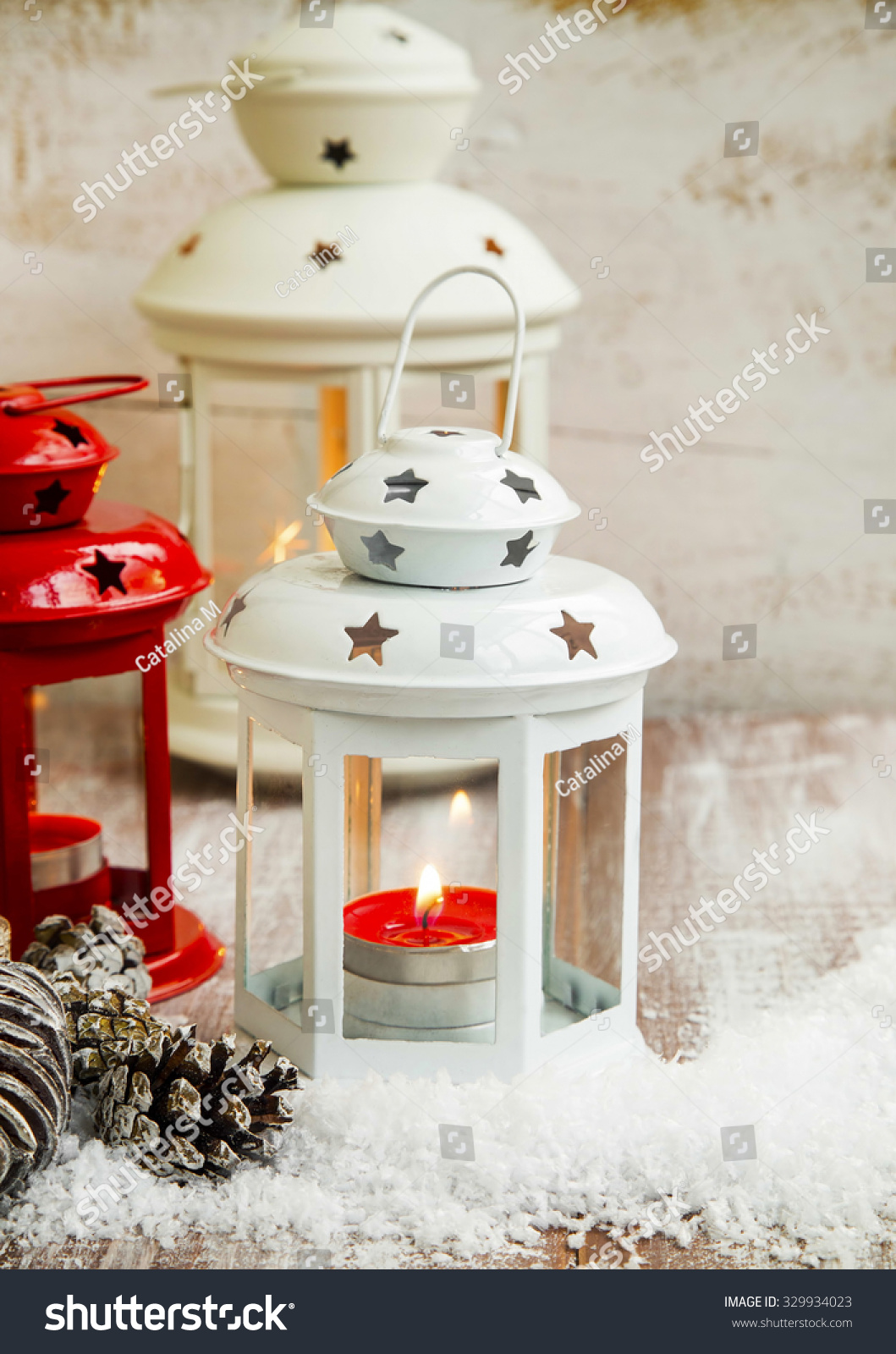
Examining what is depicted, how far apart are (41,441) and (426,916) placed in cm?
53

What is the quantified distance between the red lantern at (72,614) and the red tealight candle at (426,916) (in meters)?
0.28

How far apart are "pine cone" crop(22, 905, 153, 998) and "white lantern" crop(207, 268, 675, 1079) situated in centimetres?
12

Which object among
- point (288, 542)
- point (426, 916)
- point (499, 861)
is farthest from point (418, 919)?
point (288, 542)

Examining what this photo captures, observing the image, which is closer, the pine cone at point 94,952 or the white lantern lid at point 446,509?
the white lantern lid at point 446,509

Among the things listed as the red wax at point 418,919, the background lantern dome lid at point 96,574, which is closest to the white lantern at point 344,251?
the background lantern dome lid at point 96,574

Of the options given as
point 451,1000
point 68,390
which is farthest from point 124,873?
point 68,390

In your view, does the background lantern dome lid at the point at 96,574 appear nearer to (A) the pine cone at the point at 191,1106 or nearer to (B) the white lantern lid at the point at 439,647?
(B) the white lantern lid at the point at 439,647

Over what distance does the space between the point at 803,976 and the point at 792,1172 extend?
1.24 ft

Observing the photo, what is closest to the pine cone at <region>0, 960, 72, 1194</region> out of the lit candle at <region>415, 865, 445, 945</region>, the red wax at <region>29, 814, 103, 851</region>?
the lit candle at <region>415, 865, 445, 945</region>

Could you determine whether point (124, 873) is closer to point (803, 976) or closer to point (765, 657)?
point (803, 976)

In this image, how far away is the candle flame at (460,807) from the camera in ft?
3.84

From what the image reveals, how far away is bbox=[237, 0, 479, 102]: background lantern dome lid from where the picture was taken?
5.70 ft

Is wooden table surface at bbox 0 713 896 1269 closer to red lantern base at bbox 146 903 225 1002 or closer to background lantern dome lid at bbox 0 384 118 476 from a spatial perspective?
red lantern base at bbox 146 903 225 1002
